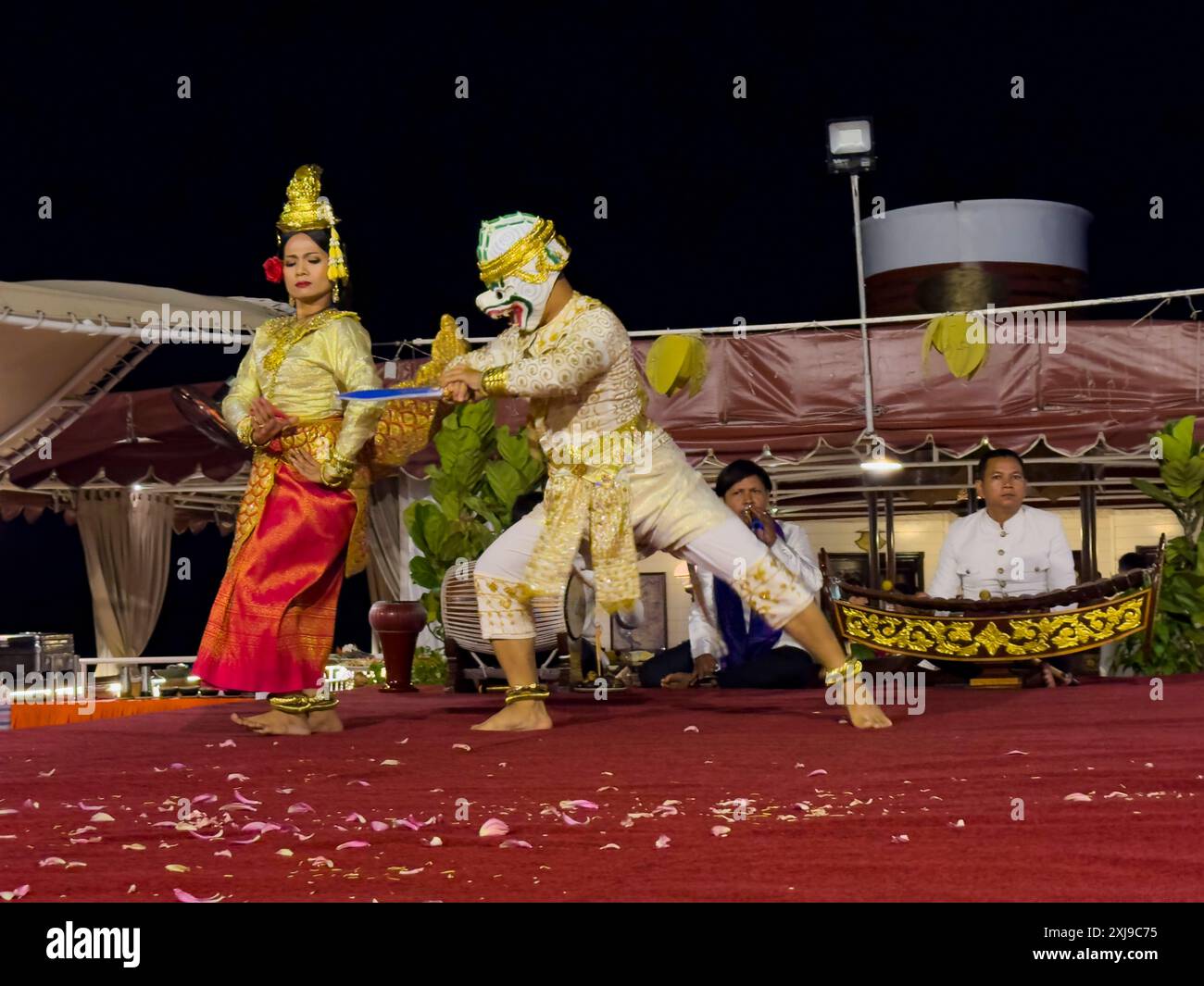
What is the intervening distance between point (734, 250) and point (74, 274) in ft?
20.5

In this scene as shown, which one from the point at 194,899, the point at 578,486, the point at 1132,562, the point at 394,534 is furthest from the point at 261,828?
the point at 394,534

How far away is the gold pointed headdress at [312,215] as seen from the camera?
5051 millimetres

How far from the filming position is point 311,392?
16.3ft

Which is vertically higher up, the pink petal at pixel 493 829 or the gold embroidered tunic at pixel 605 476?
the gold embroidered tunic at pixel 605 476

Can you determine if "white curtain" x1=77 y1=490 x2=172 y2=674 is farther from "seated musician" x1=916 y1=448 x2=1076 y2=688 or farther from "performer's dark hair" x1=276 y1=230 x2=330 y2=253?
"performer's dark hair" x1=276 y1=230 x2=330 y2=253

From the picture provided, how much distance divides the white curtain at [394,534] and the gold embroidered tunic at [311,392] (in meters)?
6.85

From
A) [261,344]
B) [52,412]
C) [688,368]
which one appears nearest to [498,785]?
[261,344]

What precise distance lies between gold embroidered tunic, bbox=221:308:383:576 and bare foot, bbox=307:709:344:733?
0.61 meters

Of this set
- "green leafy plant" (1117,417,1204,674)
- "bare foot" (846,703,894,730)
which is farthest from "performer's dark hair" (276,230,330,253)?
"green leafy plant" (1117,417,1204,674)

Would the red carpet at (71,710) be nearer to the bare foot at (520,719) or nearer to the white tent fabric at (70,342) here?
the white tent fabric at (70,342)

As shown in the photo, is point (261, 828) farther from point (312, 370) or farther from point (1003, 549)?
point (1003, 549)

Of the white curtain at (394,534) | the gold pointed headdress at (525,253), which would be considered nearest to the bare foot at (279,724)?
the gold pointed headdress at (525,253)

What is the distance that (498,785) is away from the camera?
3270 mm

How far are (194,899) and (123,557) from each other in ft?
43.4
